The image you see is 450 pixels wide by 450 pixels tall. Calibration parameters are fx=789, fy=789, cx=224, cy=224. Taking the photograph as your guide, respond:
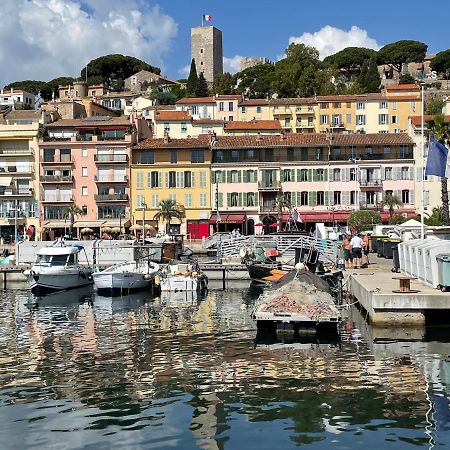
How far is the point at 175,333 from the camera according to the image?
2947 centimetres

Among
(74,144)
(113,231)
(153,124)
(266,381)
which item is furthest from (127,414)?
(153,124)

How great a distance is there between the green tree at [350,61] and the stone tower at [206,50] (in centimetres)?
3204

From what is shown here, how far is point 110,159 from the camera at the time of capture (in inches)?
3492

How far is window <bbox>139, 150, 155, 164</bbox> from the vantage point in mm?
88125

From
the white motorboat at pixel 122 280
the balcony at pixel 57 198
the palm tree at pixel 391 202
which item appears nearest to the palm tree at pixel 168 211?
the balcony at pixel 57 198

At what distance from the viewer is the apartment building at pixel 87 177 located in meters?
88.1

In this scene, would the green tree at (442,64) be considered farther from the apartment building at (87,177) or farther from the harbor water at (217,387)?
the harbor water at (217,387)

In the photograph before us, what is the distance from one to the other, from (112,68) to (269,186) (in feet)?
348

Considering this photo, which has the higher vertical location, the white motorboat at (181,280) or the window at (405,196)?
the window at (405,196)

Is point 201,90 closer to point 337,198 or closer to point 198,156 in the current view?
point 198,156

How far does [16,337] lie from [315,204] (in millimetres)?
59698

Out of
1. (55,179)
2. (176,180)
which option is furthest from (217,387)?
(55,179)

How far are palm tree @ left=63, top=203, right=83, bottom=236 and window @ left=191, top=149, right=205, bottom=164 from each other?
13.8 meters

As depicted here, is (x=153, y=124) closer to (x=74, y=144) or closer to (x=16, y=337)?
(x=74, y=144)
